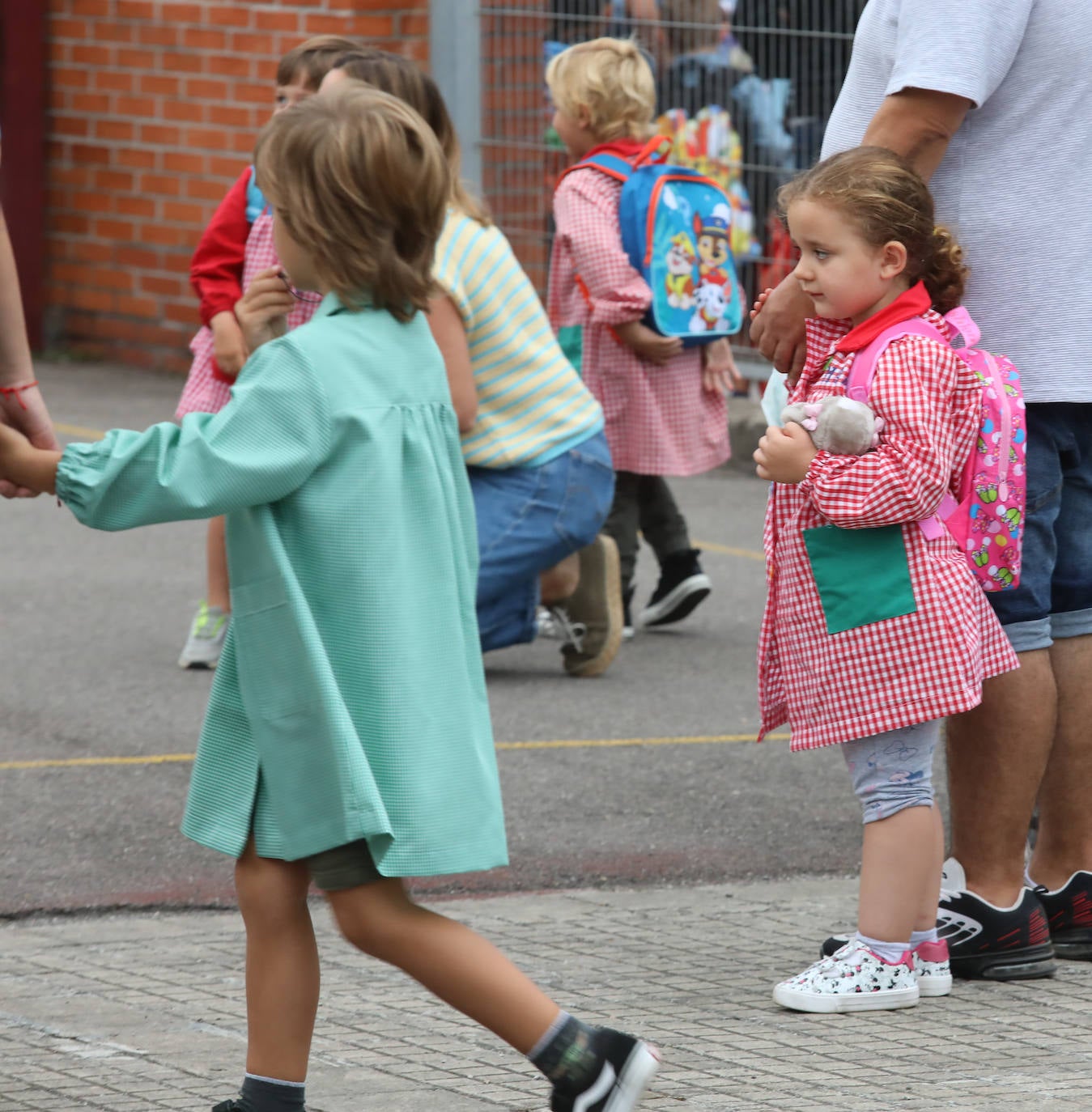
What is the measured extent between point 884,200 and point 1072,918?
54.5 inches

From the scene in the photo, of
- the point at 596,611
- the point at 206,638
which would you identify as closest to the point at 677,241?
the point at 596,611

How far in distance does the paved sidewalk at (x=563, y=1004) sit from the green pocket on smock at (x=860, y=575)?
678mm

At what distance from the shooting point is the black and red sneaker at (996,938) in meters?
3.90

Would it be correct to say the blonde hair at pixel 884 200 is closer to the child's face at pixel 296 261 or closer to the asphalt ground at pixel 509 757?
the child's face at pixel 296 261

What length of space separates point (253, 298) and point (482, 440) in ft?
4.22

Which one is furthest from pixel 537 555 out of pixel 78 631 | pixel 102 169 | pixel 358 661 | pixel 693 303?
pixel 102 169

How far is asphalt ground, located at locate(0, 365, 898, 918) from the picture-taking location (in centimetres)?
460

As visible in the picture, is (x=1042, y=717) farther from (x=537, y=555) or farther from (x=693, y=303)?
(x=693, y=303)

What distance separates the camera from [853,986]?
A: 12.1ft

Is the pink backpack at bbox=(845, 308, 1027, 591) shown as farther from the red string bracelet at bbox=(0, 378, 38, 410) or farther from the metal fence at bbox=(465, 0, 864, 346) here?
→ the metal fence at bbox=(465, 0, 864, 346)

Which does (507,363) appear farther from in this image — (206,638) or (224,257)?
(206,638)

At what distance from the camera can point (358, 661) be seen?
300cm

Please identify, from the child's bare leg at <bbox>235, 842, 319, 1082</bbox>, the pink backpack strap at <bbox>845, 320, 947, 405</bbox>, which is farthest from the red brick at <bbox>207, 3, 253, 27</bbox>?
the child's bare leg at <bbox>235, 842, 319, 1082</bbox>

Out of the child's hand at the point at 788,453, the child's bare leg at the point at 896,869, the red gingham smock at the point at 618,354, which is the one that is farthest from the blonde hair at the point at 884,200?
the red gingham smock at the point at 618,354
